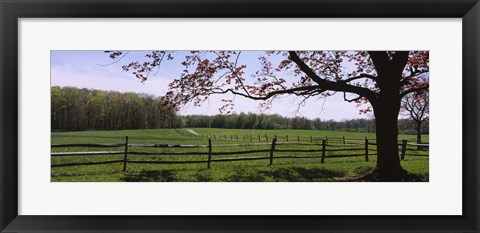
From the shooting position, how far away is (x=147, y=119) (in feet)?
13.1

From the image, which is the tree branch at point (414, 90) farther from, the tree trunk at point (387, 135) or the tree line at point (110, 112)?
the tree line at point (110, 112)

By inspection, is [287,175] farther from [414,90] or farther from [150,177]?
[414,90]

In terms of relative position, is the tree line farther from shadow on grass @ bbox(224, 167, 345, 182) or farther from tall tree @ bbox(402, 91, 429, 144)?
tall tree @ bbox(402, 91, 429, 144)

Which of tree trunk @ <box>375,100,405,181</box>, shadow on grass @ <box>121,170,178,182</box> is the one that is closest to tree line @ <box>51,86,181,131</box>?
shadow on grass @ <box>121,170,178,182</box>

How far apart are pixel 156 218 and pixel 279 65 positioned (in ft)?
6.40

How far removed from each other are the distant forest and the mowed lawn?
7 cm

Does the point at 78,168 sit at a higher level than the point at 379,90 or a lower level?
lower
